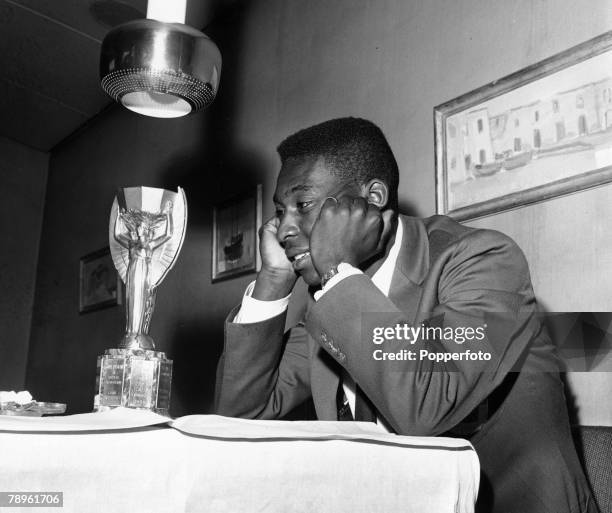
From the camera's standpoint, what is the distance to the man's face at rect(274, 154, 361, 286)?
1.45m

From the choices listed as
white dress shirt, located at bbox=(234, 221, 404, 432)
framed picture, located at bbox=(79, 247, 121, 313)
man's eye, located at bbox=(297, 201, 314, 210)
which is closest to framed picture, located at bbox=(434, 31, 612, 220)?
white dress shirt, located at bbox=(234, 221, 404, 432)

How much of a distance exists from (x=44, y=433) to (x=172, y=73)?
51.2 inches

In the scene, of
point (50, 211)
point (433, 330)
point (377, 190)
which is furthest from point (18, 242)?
point (433, 330)

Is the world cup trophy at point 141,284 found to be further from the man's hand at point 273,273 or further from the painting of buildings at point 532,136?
the painting of buildings at point 532,136

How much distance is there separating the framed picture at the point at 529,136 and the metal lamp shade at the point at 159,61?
729 mm

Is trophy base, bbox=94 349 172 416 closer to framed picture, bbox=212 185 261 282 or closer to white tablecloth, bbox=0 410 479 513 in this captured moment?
white tablecloth, bbox=0 410 479 513

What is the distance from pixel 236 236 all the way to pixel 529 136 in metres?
1.56

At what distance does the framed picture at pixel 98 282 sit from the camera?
4270 millimetres

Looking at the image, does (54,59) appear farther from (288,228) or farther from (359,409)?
(359,409)

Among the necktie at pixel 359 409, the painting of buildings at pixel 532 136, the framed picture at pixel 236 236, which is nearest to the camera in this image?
the necktie at pixel 359 409

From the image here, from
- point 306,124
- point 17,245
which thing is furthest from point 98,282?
point 306,124

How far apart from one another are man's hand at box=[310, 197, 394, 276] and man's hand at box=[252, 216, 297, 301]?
33 centimetres

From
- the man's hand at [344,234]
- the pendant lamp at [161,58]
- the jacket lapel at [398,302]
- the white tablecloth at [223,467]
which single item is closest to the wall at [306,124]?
the jacket lapel at [398,302]

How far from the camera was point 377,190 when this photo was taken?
5.08 ft
